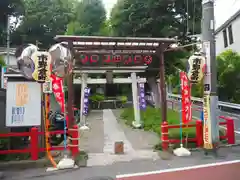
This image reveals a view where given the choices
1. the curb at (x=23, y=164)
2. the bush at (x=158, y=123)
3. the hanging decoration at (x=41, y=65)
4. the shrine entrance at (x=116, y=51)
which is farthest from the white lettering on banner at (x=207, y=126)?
the hanging decoration at (x=41, y=65)

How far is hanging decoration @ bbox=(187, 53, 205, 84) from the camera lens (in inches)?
318

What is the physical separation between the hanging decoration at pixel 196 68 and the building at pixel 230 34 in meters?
16.9

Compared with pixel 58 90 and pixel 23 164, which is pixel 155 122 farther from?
pixel 23 164

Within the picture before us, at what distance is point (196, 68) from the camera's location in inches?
318

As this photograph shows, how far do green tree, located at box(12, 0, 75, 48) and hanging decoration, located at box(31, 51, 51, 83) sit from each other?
18.3m

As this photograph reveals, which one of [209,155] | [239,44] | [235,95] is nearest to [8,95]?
[209,155]

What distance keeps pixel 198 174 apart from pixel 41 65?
5341 millimetres

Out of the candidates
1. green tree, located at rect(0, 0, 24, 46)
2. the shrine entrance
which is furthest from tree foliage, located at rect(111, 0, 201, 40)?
green tree, located at rect(0, 0, 24, 46)

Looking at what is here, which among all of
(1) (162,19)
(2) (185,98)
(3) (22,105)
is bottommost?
(3) (22,105)

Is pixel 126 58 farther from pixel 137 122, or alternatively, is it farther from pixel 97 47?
pixel 137 122

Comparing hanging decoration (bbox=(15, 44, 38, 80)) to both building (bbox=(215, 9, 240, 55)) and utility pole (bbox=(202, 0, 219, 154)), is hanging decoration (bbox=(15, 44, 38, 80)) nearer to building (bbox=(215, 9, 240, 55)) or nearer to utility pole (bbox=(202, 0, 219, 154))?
utility pole (bbox=(202, 0, 219, 154))

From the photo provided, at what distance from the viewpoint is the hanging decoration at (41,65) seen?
702 centimetres

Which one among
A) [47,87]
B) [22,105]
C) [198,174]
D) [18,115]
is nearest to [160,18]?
[47,87]

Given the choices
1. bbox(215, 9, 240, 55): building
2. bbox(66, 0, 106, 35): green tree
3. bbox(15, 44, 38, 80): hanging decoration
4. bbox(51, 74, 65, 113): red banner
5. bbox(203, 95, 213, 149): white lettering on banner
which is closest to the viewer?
bbox(15, 44, 38, 80): hanging decoration
